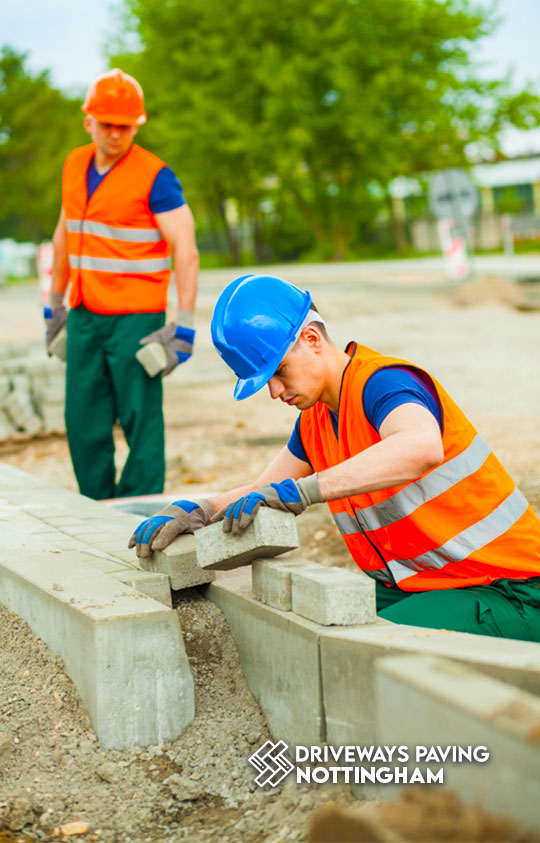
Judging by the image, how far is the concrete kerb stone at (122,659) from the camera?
111 inches

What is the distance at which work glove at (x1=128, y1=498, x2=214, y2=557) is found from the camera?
341 centimetres

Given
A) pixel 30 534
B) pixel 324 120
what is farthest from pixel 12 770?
pixel 324 120

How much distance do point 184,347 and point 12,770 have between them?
2.66 meters

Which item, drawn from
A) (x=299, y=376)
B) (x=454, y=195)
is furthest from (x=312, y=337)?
(x=454, y=195)

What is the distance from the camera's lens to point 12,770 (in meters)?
2.79

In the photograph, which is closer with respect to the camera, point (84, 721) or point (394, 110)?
point (84, 721)

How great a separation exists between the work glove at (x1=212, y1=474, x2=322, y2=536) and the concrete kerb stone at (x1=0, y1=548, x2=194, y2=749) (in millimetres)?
320

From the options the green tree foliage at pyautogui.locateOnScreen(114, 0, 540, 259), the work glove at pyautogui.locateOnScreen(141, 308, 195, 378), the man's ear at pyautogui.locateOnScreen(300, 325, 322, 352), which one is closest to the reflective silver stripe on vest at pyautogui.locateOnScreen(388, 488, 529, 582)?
the man's ear at pyautogui.locateOnScreen(300, 325, 322, 352)

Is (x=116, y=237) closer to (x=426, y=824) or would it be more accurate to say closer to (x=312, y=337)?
(x=312, y=337)

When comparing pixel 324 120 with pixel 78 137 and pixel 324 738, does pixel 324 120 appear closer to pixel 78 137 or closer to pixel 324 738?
pixel 78 137

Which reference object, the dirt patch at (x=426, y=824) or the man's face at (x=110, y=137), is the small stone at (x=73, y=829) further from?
the man's face at (x=110, y=137)

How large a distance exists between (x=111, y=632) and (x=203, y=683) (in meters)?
0.54

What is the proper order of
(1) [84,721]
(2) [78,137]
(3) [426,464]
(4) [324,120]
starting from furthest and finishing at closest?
(2) [78,137] < (4) [324,120] < (1) [84,721] < (3) [426,464]

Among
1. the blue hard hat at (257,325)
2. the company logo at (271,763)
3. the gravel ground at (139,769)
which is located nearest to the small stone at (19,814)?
the gravel ground at (139,769)
